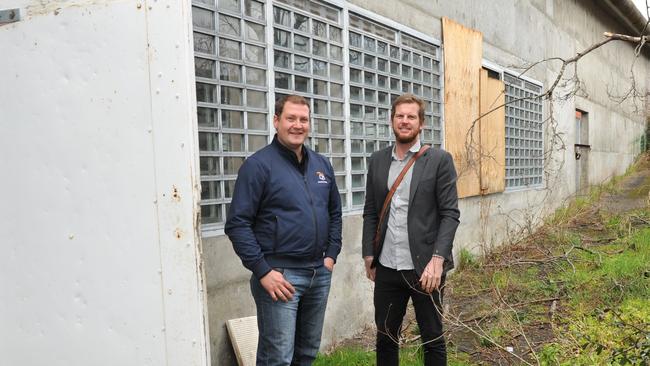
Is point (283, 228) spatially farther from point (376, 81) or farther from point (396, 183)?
point (376, 81)

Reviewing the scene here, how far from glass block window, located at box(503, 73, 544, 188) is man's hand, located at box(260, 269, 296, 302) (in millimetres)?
6287

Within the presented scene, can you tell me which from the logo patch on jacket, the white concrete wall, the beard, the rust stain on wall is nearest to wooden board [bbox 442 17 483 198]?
the beard

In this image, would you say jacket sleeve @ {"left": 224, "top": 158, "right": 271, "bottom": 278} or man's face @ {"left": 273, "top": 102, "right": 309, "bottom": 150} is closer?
jacket sleeve @ {"left": 224, "top": 158, "right": 271, "bottom": 278}

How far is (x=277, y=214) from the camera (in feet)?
8.45

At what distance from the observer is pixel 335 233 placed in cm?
288

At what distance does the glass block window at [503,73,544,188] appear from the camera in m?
8.30

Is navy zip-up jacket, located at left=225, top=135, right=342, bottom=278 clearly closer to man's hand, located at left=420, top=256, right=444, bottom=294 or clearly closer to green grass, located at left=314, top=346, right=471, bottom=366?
man's hand, located at left=420, top=256, right=444, bottom=294

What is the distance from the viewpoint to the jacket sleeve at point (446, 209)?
286 centimetres

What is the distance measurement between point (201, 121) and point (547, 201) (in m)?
8.35

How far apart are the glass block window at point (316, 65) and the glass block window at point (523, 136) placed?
4.27 meters

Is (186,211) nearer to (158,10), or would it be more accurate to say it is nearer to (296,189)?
(296,189)

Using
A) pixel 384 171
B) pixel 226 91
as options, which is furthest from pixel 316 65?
pixel 384 171

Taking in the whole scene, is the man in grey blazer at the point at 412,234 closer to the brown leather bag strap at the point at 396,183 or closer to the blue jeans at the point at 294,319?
the brown leather bag strap at the point at 396,183

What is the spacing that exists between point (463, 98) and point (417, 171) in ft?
13.0
